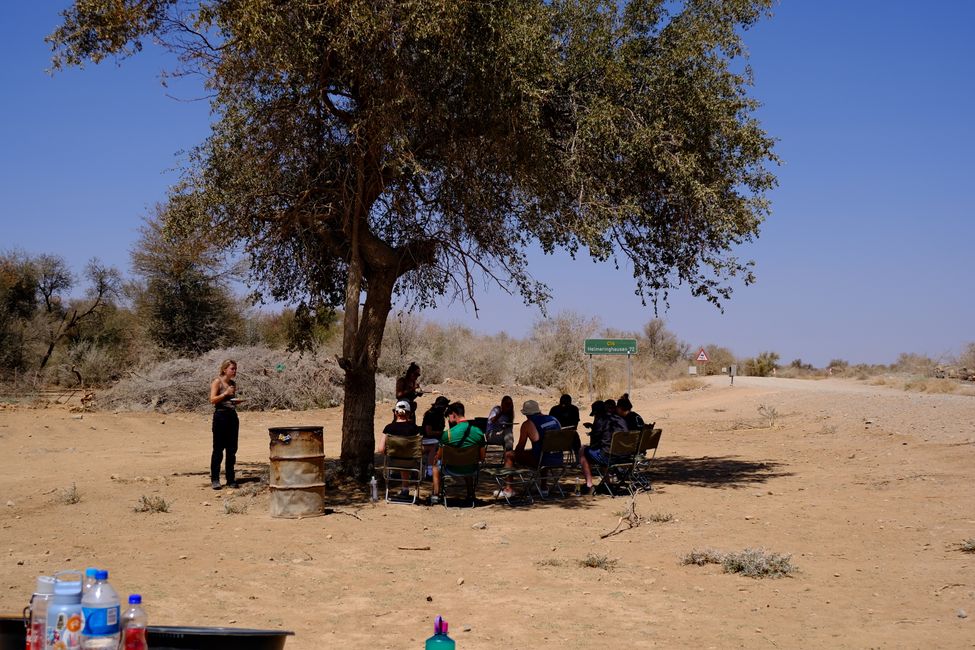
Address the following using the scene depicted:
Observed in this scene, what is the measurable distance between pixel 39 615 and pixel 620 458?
1104 centimetres

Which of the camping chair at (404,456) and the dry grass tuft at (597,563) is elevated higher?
the camping chair at (404,456)

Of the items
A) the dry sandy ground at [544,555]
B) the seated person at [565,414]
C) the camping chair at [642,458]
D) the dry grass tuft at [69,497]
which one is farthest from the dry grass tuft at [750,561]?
the dry grass tuft at [69,497]

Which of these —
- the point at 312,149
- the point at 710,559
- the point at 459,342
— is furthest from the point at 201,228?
the point at 459,342

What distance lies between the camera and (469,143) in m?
12.3

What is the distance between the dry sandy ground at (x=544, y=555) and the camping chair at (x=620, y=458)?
0.62 m

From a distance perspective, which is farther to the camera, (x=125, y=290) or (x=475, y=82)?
(x=125, y=290)

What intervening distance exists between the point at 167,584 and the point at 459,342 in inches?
1399

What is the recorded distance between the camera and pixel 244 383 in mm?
26859

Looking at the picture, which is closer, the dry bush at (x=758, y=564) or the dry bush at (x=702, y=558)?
the dry bush at (x=758, y=564)

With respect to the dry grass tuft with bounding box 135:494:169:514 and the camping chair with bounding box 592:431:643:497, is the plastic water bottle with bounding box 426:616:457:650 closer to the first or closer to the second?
the dry grass tuft with bounding box 135:494:169:514

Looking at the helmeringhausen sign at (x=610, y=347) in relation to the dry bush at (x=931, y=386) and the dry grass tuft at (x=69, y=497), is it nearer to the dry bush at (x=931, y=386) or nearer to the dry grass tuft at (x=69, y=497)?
the dry grass tuft at (x=69, y=497)

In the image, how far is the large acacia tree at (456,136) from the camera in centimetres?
1115

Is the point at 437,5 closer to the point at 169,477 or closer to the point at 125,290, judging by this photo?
the point at 169,477

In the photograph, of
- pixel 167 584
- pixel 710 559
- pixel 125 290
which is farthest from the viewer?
pixel 125 290
